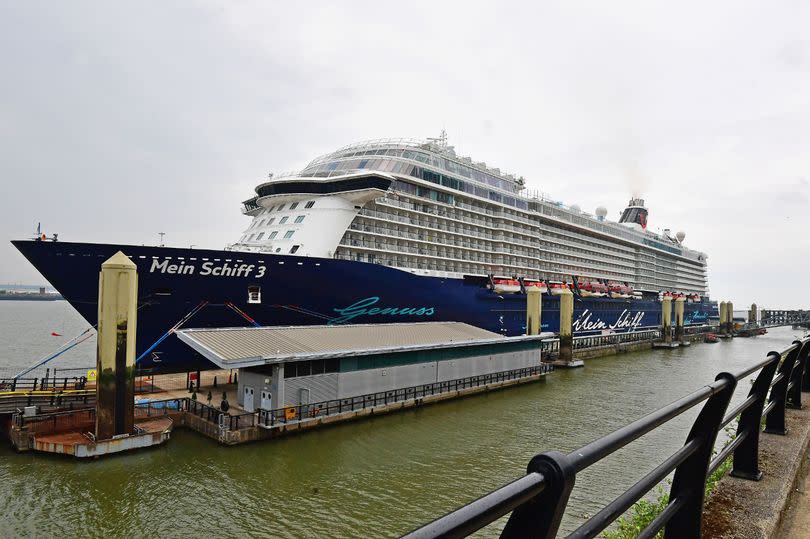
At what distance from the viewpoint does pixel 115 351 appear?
16.2 metres

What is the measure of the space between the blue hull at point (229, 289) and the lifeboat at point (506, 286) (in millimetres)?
5616

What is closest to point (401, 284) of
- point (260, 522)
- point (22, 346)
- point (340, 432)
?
point (340, 432)

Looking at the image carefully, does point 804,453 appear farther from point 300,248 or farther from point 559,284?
point 559,284

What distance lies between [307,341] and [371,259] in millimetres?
9340

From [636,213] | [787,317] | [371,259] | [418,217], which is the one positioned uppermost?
[636,213]

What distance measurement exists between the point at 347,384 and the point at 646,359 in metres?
35.0

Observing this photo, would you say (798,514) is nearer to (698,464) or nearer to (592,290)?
(698,464)

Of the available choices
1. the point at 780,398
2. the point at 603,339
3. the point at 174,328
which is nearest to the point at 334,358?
the point at 174,328

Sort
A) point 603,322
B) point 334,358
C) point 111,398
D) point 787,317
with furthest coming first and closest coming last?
point 787,317
point 603,322
point 334,358
point 111,398

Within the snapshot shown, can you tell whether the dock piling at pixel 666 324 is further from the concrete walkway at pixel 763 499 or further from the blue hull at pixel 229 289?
the concrete walkway at pixel 763 499

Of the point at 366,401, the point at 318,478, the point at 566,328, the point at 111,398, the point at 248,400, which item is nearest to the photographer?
the point at 318,478

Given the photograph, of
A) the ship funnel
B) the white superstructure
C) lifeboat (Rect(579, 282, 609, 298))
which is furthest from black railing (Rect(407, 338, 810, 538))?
the ship funnel

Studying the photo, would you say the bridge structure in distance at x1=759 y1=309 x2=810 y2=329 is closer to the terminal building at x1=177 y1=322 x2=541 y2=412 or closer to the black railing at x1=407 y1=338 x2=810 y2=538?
the terminal building at x1=177 y1=322 x2=541 y2=412

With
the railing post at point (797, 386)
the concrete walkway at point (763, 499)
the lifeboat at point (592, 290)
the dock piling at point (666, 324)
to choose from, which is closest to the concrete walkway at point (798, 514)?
the concrete walkway at point (763, 499)
